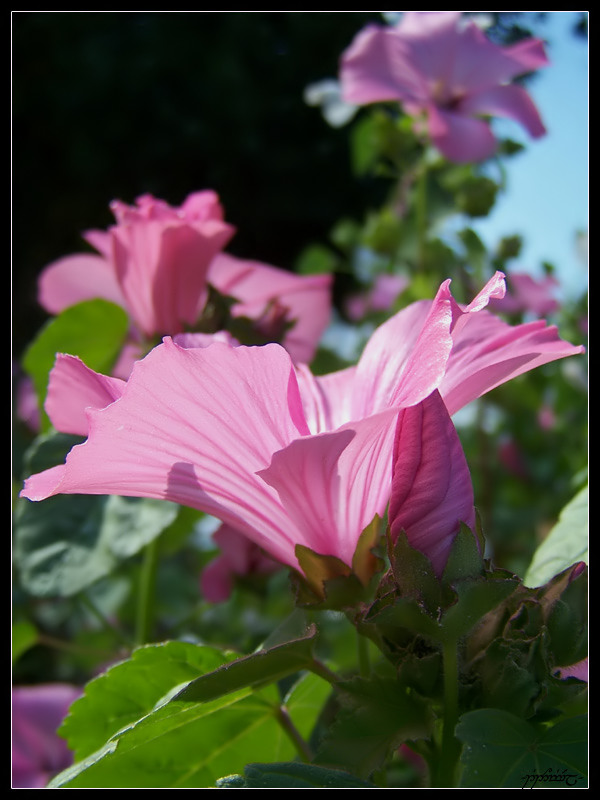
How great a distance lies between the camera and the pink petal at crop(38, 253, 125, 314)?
0.69 m

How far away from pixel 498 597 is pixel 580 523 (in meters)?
0.18

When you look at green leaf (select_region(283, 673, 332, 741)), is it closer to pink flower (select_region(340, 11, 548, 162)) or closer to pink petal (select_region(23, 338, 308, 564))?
pink petal (select_region(23, 338, 308, 564))

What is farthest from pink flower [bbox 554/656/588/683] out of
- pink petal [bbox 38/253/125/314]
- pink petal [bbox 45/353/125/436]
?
pink petal [bbox 38/253/125/314]

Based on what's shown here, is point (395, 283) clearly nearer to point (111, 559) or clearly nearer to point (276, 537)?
point (111, 559)

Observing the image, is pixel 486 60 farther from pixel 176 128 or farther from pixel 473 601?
pixel 176 128

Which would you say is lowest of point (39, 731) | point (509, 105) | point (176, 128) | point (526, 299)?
point (39, 731)

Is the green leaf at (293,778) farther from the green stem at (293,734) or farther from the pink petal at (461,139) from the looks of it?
the pink petal at (461,139)

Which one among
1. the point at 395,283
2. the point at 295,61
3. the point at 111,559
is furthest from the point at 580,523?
the point at 295,61

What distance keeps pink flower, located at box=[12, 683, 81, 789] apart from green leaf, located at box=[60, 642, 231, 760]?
0.35 metres

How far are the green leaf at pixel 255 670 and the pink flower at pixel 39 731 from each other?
455 mm

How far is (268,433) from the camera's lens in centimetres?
34

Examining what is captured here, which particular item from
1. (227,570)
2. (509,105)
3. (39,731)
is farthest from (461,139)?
(39,731)

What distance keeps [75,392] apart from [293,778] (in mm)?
189
